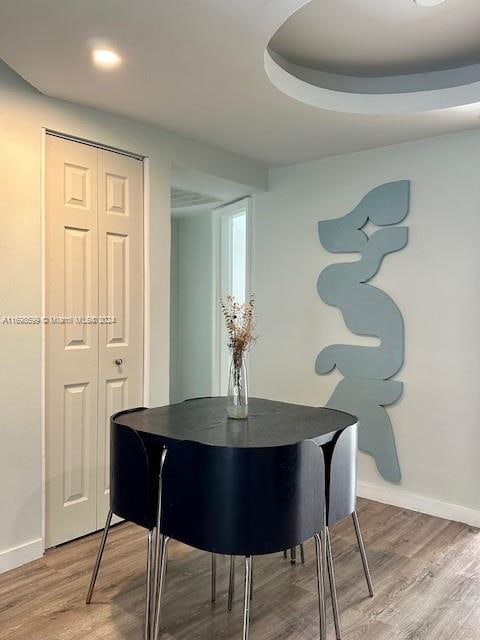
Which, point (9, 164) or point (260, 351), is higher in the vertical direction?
point (9, 164)

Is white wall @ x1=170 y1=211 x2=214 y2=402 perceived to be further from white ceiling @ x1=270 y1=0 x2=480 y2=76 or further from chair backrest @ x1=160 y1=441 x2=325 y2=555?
chair backrest @ x1=160 y1=441 x2=325 y2=555

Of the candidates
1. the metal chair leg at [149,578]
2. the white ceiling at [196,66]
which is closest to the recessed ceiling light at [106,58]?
the white ceiling at [196,66]

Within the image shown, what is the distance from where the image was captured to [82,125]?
2.84 meters

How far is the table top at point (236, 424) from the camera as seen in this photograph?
1.91m

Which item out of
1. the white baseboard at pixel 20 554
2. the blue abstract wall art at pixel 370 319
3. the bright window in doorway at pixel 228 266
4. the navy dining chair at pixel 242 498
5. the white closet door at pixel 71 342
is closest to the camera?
the navy dining chair at pixel 242 498

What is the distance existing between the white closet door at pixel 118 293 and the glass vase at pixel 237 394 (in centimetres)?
108

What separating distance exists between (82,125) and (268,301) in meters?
1.97

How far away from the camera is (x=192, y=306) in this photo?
5305mm

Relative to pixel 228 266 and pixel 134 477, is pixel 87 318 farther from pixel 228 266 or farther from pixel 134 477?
pixel 228 266

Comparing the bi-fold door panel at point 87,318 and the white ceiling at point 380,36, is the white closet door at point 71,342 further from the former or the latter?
the white ceiling at point 380,36

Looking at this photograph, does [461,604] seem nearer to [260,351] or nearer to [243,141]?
[260,351]

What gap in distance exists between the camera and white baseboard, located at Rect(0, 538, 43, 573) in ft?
8.36

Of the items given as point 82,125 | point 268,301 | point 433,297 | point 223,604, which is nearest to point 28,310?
point 82,125

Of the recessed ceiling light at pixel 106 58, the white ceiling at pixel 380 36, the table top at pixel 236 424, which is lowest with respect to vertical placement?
the table top at pixel 236 424
